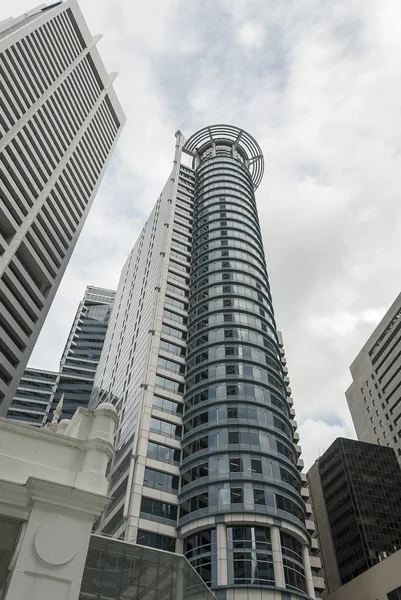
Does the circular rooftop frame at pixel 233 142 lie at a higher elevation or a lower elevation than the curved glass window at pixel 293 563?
higher

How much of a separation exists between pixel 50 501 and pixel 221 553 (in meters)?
→ 28.8

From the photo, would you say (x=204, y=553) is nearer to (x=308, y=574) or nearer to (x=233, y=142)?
(x=308, y=574)

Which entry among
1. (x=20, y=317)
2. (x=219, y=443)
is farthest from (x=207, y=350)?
(x=20, y=317)

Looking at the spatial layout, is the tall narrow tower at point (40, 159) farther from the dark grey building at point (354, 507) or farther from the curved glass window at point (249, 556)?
the dark grey building at point (354, 507)

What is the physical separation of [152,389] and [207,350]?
8.29 metres

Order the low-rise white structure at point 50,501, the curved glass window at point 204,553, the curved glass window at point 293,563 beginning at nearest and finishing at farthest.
A: the low-rise white structure at point 50,501 < the curved glass window at point 204,553 < the curved glass window at point 293,563

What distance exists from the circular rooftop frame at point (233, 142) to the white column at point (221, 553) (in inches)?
3180

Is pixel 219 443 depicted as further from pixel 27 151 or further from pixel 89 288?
pixel 89 288

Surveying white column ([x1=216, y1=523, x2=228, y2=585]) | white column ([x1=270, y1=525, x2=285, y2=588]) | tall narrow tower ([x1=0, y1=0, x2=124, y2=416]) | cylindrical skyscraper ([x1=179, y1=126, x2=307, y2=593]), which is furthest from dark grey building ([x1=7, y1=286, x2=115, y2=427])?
white column ([x1=270, y1=525, x2=285, y2=588])

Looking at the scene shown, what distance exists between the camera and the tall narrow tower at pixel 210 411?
41.1 metres

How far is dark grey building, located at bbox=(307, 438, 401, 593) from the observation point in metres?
77.3

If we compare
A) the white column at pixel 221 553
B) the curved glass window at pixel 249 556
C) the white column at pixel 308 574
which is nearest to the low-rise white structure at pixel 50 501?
the white column at pixel 221 553

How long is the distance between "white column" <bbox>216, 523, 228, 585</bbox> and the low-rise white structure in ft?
81.4

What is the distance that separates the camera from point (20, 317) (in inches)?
2218
